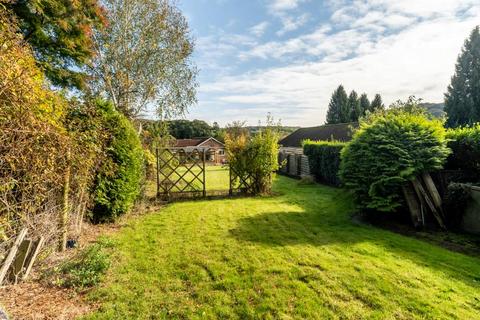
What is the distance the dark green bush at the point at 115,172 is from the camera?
568 centimetres

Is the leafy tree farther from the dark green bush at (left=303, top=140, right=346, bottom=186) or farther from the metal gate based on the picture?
the metal gate

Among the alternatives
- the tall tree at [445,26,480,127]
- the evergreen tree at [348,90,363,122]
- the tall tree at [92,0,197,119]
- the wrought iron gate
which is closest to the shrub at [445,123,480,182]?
the wrought iron gate

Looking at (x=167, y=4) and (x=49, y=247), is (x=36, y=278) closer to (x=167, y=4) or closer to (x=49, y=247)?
(x=49, y=247)

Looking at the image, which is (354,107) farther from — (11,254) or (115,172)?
(11,254)

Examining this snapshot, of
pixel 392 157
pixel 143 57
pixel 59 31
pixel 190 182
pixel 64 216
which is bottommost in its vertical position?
pixel 190 182

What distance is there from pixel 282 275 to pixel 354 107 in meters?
44.6

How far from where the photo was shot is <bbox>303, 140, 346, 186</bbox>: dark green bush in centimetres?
1169

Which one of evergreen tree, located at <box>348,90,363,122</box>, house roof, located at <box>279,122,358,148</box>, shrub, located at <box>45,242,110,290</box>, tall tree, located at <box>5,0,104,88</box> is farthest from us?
evergreen tree, located at <box>348,90,363,122</box>

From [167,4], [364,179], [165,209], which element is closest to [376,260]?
[364,179]

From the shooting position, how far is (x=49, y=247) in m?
3.82

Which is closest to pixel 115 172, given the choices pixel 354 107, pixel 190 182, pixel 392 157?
pixel 190 182

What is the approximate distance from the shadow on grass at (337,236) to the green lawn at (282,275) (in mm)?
22

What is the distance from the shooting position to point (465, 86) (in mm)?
27969

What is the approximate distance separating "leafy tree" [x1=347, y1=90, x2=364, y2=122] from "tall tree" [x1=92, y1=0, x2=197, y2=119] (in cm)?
3595
